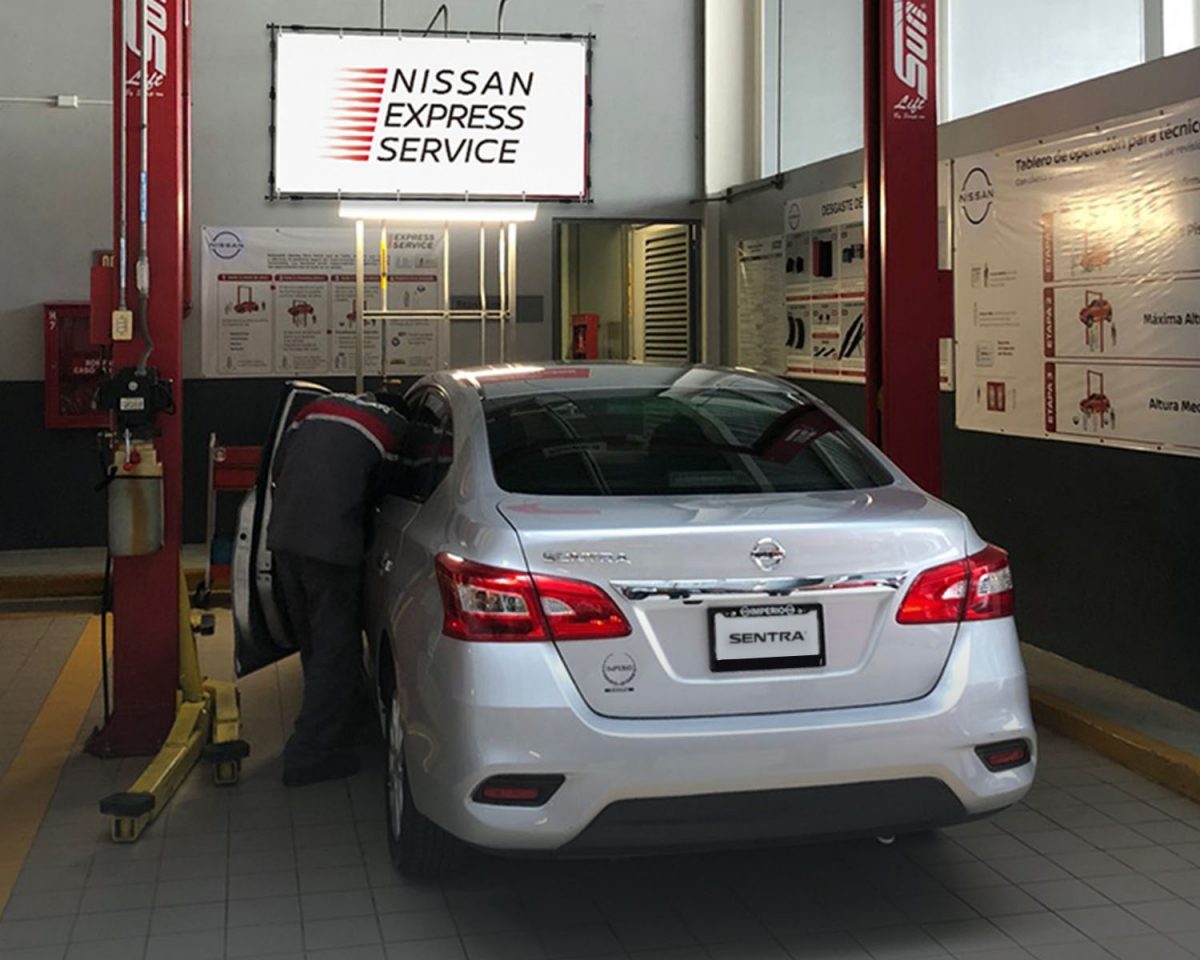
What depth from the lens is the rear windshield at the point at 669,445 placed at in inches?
163

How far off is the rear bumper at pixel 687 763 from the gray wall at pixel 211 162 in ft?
23.3

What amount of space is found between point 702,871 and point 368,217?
5.61m

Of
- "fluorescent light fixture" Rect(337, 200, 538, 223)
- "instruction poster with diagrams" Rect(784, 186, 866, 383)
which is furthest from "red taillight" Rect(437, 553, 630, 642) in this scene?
"fluorescent light fixture" Rect(337, 200, 538, 223)

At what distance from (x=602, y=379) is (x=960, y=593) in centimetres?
140

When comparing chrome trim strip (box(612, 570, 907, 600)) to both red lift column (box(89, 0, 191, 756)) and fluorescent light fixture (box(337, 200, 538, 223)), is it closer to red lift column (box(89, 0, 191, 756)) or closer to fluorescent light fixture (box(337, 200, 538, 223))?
red lift column (box(89, 0, 191, 756))

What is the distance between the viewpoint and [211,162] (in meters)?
10.3

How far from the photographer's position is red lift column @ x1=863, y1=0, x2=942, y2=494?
6172mm

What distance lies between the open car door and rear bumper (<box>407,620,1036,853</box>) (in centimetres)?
185

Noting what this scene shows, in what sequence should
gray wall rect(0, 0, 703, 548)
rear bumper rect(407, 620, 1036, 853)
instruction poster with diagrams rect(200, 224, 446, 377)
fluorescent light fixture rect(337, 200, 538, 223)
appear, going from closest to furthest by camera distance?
rear bumper rect(407, 620, 1036, 853) → fluorescent light fixture rect(337, 200, 538, 223) → gray wall rect(0, 0, 703, 548) → instruction poster with diagrams rect(200, 224, 446, 377)

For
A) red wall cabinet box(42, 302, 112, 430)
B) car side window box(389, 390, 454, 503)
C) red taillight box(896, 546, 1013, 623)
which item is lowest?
red taillight box(896, 546, 1013, 623)

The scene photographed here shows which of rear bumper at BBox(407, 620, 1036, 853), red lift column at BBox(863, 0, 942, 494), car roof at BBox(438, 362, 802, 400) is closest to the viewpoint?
rear bumper at BBox(407, 620, 1036, 853)

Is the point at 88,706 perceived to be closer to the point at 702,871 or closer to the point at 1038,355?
the point at 702,871

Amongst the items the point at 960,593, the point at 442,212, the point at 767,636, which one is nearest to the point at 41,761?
the point at 767,636

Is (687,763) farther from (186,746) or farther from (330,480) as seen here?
(186,746)
